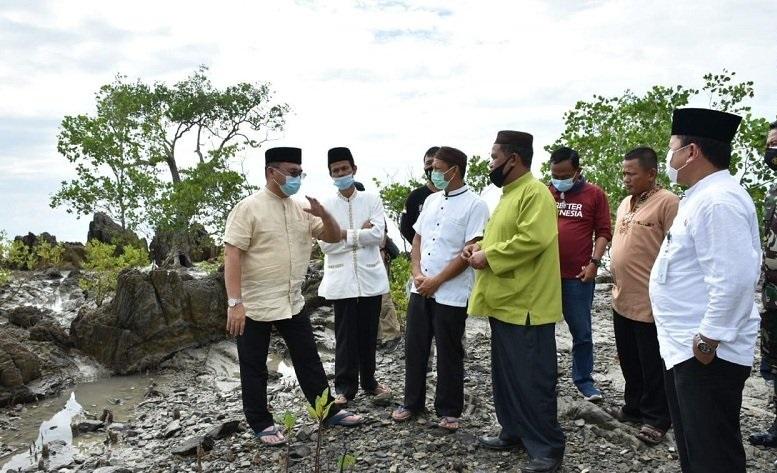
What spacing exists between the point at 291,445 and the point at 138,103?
2134 cm

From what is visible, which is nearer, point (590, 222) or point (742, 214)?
point (742, 214)

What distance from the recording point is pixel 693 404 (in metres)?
2.68

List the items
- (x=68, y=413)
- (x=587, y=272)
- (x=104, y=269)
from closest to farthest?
1. (x=587, y=272)
2. (x=68, y=413)
3. (x=104, y=269)

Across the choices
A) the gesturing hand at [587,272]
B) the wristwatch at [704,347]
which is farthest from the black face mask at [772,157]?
the wristwatch at [704,347]

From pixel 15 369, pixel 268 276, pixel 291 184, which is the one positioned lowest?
pixel 15 369

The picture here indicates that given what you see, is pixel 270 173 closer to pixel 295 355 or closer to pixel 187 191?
pixel 295 355

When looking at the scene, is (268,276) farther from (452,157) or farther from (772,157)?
(772,157)

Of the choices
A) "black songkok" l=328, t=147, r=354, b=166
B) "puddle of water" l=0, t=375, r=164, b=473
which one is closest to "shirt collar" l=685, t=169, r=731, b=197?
"black songkok" l=328, t=147, r=354, b=166

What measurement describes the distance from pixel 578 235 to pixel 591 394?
1.47 meters

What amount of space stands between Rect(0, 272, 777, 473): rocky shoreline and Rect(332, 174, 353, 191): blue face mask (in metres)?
1.93

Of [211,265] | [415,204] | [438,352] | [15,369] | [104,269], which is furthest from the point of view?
[211,265]

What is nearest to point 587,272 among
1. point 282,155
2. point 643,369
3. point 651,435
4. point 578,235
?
point 578,235

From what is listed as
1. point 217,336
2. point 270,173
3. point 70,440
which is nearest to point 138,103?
point 217,336

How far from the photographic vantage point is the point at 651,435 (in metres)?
4.27
